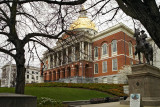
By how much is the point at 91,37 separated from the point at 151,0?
43.3 m

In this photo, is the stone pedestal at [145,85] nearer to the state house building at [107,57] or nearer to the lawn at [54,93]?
the lawn at [54,93]

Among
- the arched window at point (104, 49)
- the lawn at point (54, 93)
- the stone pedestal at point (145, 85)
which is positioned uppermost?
the arched window at point (104, 49)

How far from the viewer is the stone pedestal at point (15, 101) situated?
430 cm

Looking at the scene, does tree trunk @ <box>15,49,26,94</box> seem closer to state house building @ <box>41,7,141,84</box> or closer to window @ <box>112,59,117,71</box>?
state house building @ <box>41,7,141,84</box>

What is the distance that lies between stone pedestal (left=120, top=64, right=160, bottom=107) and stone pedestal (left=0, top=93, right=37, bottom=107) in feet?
24.6

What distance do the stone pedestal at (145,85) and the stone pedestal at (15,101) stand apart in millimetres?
7506

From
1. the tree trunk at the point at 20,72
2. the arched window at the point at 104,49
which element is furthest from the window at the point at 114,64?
the tree trunk at the point at 20,72

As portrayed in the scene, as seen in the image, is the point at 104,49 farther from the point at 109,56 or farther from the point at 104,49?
the point at 109,56

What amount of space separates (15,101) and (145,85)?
8696mm

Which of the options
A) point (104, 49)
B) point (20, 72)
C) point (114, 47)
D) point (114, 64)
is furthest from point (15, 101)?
point (104, 49)

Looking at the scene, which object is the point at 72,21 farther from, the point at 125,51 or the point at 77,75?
the point at 77,75

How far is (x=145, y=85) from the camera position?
1077cm

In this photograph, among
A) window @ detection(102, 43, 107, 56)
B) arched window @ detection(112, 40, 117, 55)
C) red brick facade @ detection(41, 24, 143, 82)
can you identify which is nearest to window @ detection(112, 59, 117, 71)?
red brick facade @ detection(41, 24, 143, 82)

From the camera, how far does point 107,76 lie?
40375 millimetres
